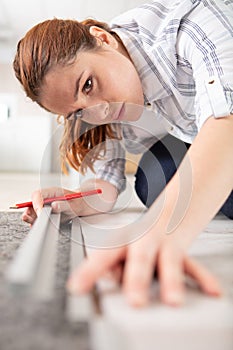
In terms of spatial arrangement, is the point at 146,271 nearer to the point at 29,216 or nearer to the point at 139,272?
the point at 139,272

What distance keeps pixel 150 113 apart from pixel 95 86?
0.31 m

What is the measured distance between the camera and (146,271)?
16.5 inches

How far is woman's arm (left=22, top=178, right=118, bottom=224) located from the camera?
3.43ft

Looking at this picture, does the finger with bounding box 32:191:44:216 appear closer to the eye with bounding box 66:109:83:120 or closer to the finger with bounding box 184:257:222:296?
the eye with bounding box 66:109:83:120

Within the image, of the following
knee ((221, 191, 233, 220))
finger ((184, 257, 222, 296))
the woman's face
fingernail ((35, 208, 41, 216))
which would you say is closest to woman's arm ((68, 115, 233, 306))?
finger ((184, 257, 222, 296))

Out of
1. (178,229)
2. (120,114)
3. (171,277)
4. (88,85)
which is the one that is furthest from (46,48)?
(171,277)

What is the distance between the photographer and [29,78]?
96 centimetres

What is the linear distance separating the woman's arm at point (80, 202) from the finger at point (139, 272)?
1.90ft

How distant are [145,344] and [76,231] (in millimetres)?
521

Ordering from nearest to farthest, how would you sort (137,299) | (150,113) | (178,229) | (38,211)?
(137,299) < (178,229) < (38,211) < (150,113)

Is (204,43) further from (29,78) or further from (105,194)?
(105,194)

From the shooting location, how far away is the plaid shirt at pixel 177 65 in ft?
2.58

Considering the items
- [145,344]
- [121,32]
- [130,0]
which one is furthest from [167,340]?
[130,0]

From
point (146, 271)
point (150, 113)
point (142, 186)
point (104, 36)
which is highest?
point (104, 36)
